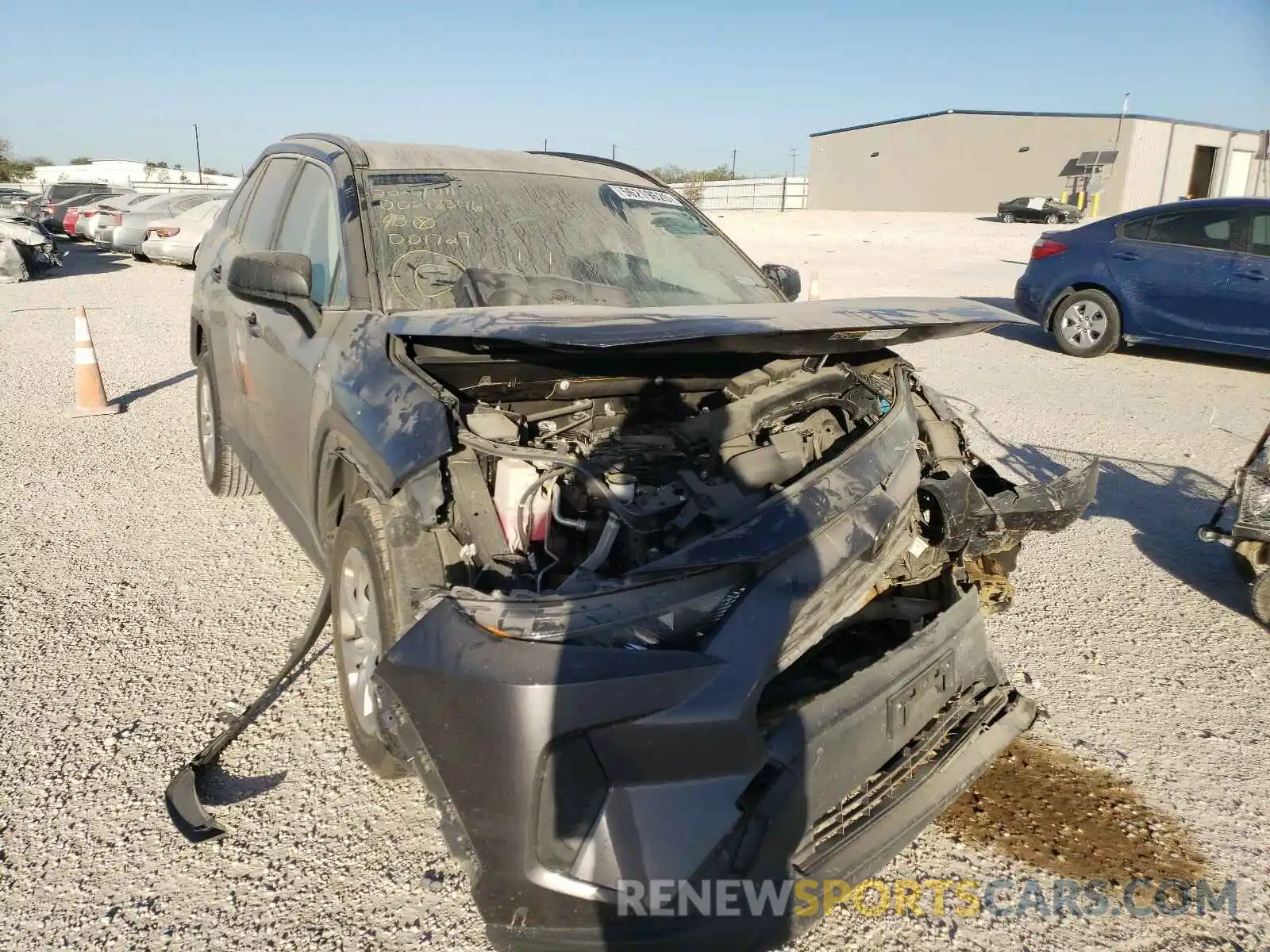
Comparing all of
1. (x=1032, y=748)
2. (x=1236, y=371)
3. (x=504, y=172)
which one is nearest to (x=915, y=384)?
(x=1032, y=748)

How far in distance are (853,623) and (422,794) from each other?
1367 millimetres

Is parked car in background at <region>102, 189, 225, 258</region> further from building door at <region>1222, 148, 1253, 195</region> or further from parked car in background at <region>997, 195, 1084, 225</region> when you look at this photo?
building door at <region>1222, 148, 1253, 195</region>

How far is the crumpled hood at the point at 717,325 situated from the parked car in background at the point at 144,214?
19.1m

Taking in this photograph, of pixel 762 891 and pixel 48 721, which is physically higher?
pixel 762 891

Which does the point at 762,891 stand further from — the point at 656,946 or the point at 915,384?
the point at 915,384

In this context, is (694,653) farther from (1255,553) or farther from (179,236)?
(179,236)

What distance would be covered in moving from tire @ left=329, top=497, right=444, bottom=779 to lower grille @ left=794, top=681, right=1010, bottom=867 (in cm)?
108

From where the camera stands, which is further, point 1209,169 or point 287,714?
point 1209,169

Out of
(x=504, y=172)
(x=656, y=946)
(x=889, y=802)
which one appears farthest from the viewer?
(x=504, y=172)

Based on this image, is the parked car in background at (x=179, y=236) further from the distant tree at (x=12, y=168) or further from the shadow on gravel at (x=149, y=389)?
the distant tree at (x=12, y=168)

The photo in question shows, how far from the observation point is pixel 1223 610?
3969 mm

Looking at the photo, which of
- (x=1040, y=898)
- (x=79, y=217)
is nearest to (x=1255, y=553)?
(x=1040, y=898)

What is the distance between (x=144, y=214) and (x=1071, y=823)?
21300 mm

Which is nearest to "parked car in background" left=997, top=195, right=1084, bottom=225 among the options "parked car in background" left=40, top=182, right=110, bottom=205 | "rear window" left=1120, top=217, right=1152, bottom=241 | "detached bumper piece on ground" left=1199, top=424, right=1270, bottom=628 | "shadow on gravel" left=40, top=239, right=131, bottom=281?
"rear window" left=1120, top=217, right=1152, bottom=241
